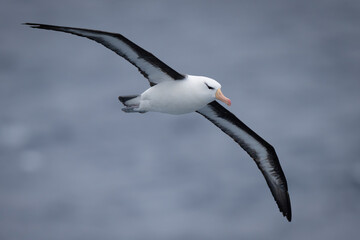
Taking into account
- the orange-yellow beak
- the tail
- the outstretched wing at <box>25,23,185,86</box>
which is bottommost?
the orange-yellow beak

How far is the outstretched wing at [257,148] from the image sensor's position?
13.4 meters

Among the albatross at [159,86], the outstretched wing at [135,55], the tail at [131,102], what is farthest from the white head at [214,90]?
the tail at [131,102]

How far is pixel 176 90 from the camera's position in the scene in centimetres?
1114

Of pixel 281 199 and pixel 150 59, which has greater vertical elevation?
pixel 150 59

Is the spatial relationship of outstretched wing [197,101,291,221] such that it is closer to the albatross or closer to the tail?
the albatross

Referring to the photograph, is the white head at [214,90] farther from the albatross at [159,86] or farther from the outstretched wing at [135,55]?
the outstretched wing at [135,55]

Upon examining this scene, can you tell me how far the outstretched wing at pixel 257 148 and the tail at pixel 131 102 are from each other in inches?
95.7

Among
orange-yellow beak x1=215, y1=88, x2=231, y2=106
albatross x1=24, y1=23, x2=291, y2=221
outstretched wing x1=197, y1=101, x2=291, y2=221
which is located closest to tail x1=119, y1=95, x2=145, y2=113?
albatross x1=24, y1=23, x2=291, y2=221

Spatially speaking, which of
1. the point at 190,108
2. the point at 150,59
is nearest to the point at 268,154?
the point at 190,108

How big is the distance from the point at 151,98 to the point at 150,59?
87 centimetres

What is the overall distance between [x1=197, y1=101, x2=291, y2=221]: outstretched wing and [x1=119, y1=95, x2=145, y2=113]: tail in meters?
2.43

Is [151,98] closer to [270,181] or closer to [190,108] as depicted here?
[190,108]

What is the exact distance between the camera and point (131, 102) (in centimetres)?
1155

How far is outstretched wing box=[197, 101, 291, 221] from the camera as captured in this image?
1341 cm
